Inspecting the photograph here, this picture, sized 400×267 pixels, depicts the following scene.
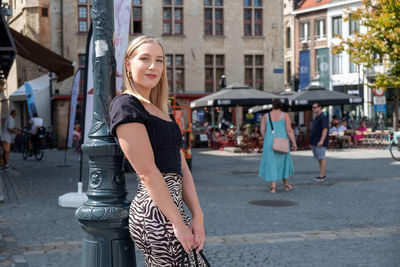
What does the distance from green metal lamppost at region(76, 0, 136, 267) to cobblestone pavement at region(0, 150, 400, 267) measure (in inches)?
87.5

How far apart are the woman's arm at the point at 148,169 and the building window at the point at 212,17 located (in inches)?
1418

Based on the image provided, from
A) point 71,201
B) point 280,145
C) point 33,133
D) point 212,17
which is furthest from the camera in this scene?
point 212,17

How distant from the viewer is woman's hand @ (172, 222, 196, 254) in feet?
9.18

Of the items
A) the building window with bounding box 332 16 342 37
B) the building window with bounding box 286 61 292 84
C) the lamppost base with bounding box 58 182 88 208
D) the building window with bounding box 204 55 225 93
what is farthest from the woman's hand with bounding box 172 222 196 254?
the building window with bounding box 286 61 292 84

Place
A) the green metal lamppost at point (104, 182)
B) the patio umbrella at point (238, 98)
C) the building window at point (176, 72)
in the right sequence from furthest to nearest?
the building window at point (176, 72) < the patio umbrella at point (238, 98) < the green metal lamppost at point (104, 182)

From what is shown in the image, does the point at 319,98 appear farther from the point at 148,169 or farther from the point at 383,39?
the point at 148,169

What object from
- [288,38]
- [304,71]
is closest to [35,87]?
[304,71]

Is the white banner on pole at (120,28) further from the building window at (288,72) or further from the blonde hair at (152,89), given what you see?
the building window at (288,72)

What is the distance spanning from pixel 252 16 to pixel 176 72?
6.32 meters

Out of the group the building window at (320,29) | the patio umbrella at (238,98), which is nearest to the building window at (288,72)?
the building window at (320,29)

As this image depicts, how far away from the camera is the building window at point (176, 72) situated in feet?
122

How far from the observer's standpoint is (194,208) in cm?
305

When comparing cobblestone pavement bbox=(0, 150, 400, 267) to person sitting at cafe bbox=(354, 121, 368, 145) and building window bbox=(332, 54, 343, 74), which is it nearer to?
person sitting at cafe bbox=(354, 121, 368, 145)

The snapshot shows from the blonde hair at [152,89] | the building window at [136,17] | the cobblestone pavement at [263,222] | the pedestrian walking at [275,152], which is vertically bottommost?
the cobblestone pavement at [263,222]
